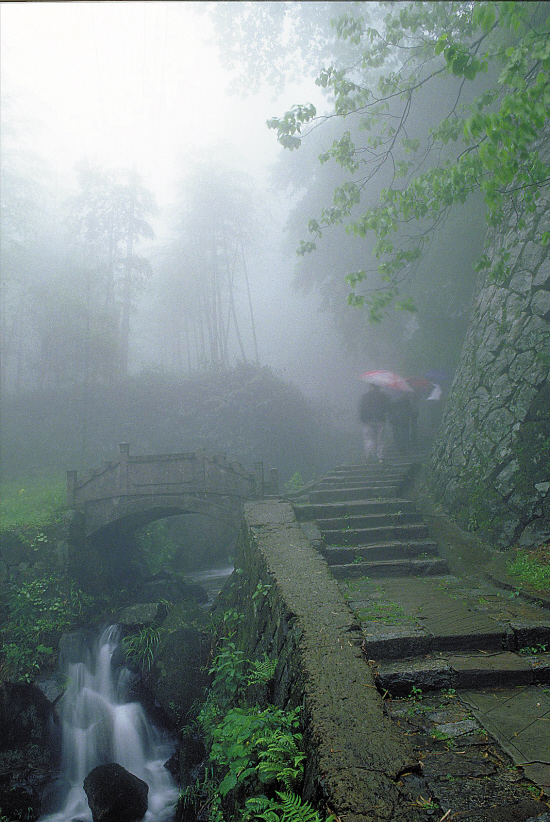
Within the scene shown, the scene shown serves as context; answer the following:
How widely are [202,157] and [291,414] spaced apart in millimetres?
13788

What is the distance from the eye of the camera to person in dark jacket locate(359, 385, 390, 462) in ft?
39.4

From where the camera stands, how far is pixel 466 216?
12586 millimetres

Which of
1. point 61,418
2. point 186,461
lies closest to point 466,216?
point 186,461

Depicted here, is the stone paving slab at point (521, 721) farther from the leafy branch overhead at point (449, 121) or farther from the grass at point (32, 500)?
the grass at point (32, 500)

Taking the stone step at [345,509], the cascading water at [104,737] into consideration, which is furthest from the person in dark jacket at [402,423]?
the cascading water at [104,737]

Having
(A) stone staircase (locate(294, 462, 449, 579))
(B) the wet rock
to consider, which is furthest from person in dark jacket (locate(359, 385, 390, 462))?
(B) the wet rock

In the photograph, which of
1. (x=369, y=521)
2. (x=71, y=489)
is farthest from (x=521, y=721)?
(x=71, y=489)

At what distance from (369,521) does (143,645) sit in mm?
6317

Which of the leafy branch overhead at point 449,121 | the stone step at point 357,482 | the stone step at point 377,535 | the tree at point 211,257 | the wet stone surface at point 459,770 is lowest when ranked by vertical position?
the wet stone surface at point 459,770

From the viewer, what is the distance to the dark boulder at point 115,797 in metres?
6.54

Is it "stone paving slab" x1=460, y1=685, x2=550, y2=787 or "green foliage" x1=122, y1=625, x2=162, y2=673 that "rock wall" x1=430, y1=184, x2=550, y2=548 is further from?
"green foliage" x1=122, y1=625, x2=162, y2=673

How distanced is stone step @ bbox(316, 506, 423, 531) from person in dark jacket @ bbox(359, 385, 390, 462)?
4519mm

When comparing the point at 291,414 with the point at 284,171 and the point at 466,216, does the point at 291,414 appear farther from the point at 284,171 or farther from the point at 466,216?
the point at 466,216

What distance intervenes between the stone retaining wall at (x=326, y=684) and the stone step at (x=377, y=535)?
115 cm
